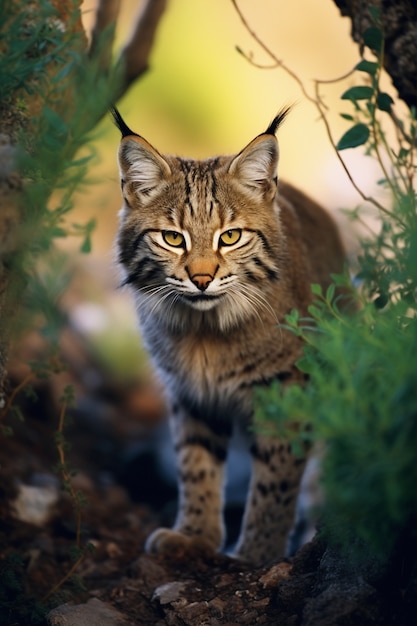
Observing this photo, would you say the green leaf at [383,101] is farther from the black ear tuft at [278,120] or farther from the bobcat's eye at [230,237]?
the bobcat's eye at [230,237]

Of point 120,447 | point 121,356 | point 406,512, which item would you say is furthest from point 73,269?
point 121,356

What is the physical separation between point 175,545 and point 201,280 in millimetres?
1434

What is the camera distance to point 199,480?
4.68 m

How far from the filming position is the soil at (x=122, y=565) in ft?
9.12

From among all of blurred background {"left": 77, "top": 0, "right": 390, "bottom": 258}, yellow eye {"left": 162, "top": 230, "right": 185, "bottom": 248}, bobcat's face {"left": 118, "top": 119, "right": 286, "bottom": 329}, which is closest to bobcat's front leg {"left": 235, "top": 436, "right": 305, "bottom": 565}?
bobcat's face {"left": 118, "top": 119, "right": 286, "bottom": 329}

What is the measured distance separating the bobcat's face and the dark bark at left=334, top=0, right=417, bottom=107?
0.70m

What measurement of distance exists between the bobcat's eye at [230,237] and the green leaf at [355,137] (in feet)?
2.27

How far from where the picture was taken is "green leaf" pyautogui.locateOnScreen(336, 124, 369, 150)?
348 centimetres

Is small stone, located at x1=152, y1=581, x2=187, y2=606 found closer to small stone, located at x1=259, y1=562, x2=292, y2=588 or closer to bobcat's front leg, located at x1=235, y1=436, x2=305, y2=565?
small stone, located at x1=259, y1=562, x2=292, y2=588

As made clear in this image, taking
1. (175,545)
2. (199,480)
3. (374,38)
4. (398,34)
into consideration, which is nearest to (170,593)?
(175,545)

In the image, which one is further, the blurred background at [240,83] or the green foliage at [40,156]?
the blurred background at [240,83]

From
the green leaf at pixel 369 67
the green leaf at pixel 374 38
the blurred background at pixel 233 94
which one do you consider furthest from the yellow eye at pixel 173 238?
the blurred background at pixel 233 94

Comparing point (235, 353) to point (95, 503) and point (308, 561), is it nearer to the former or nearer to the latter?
point (308, 561)

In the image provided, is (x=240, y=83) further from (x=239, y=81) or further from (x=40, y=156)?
(x=40, y=156)
